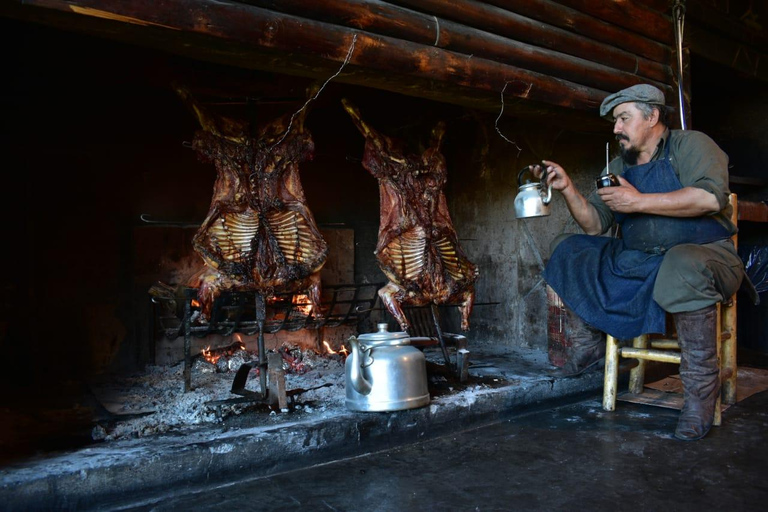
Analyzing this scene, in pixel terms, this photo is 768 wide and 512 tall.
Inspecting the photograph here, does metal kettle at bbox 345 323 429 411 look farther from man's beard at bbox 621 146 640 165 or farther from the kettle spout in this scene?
man's beard at bbox 621 146 640 165

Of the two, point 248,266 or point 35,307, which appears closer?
point 248,266

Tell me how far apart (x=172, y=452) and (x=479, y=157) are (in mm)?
4568

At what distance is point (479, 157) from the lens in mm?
6402

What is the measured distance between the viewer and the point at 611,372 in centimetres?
427

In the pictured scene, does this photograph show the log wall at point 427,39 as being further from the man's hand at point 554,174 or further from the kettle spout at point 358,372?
the kettle spout at point 358,372

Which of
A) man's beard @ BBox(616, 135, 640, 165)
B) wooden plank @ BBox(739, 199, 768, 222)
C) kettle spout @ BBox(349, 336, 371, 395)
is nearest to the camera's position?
kettle spout @ BBox(349, 336, 371, 395)

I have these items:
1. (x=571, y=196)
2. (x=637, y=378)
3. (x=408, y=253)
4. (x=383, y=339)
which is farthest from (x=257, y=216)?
(x=637, y=378)

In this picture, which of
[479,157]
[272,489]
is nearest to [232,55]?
[272,489]

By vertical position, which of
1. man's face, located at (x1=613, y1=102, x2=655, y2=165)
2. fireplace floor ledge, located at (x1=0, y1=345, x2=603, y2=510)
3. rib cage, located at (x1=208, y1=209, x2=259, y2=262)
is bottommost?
fireplace floor ledge, located at (x1=0, y1=345, x2=603, y2=510)

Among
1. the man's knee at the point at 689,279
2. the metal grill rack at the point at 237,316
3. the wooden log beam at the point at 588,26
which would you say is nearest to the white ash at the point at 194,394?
the metal grill rack at the point at 237,316

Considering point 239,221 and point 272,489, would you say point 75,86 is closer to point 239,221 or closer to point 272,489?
point 239,221

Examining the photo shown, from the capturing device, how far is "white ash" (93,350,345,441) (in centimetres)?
328

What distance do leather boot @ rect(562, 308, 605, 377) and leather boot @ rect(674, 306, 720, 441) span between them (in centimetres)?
100

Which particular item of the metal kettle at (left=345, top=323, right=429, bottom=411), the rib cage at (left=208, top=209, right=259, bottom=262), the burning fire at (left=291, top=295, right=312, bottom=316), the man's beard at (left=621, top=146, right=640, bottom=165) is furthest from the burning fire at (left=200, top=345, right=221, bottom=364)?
the man's beard at (left=621, top=146, right=640, bottom=165)
